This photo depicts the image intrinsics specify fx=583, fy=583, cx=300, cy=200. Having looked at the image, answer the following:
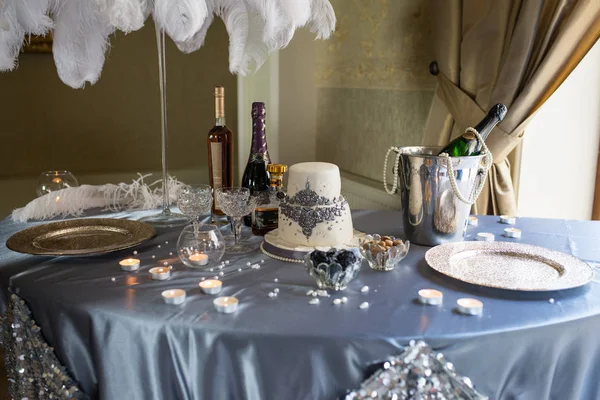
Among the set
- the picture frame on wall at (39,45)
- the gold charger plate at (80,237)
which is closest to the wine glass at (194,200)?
the gold charger plate at (80,237)

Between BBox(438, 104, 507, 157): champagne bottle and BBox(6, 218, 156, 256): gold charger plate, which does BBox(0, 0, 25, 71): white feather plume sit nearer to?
BBox(6, 218, 156, 256): gold charger plate

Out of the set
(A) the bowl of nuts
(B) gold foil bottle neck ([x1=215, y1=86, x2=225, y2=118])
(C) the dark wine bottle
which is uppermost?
(B) gold foil bottle neck ([x1=215, y1=86, x2=225, y2=118])

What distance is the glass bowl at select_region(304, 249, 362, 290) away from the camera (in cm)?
105

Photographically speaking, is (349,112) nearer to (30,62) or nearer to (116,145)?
(116,145)

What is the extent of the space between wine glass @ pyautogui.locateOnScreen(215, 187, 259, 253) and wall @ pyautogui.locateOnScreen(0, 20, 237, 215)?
2.67m

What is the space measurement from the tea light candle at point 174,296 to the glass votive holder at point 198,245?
16cm

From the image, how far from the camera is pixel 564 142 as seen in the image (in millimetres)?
2188

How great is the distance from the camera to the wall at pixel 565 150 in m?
2.15

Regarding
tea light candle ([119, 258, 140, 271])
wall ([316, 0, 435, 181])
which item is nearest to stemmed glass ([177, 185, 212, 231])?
tea light candle ([119, 258, 140, 271])

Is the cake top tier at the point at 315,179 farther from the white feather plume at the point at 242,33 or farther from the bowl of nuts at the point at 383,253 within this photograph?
the white feather plume at the point at 242,33

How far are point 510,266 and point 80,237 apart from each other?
968 millimetres

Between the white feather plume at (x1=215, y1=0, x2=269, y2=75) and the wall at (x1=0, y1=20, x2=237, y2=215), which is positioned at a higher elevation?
the white feather plume at (x1=215, y1=0, x2=269, y2=75)

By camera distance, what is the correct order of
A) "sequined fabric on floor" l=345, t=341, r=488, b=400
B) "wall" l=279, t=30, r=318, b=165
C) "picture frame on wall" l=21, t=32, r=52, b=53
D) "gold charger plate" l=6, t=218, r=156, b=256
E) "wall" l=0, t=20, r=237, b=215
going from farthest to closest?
"wall" l=0, t=20, r=237, b=215 → "picture frame on wall" l=21, t=32, r=52, b=53 → "wall" l=279, t=30, r=318, b=165 → "gold charger plate" l=6, t=218, r=156, b=256 → "sequined fabric on floor" l=345, t=341, r=488, b=400

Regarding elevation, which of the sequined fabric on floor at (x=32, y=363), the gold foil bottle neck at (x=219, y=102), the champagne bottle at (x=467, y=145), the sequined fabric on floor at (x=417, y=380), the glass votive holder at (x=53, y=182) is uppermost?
the gold foil bottle neck at (x=219, y=102)
